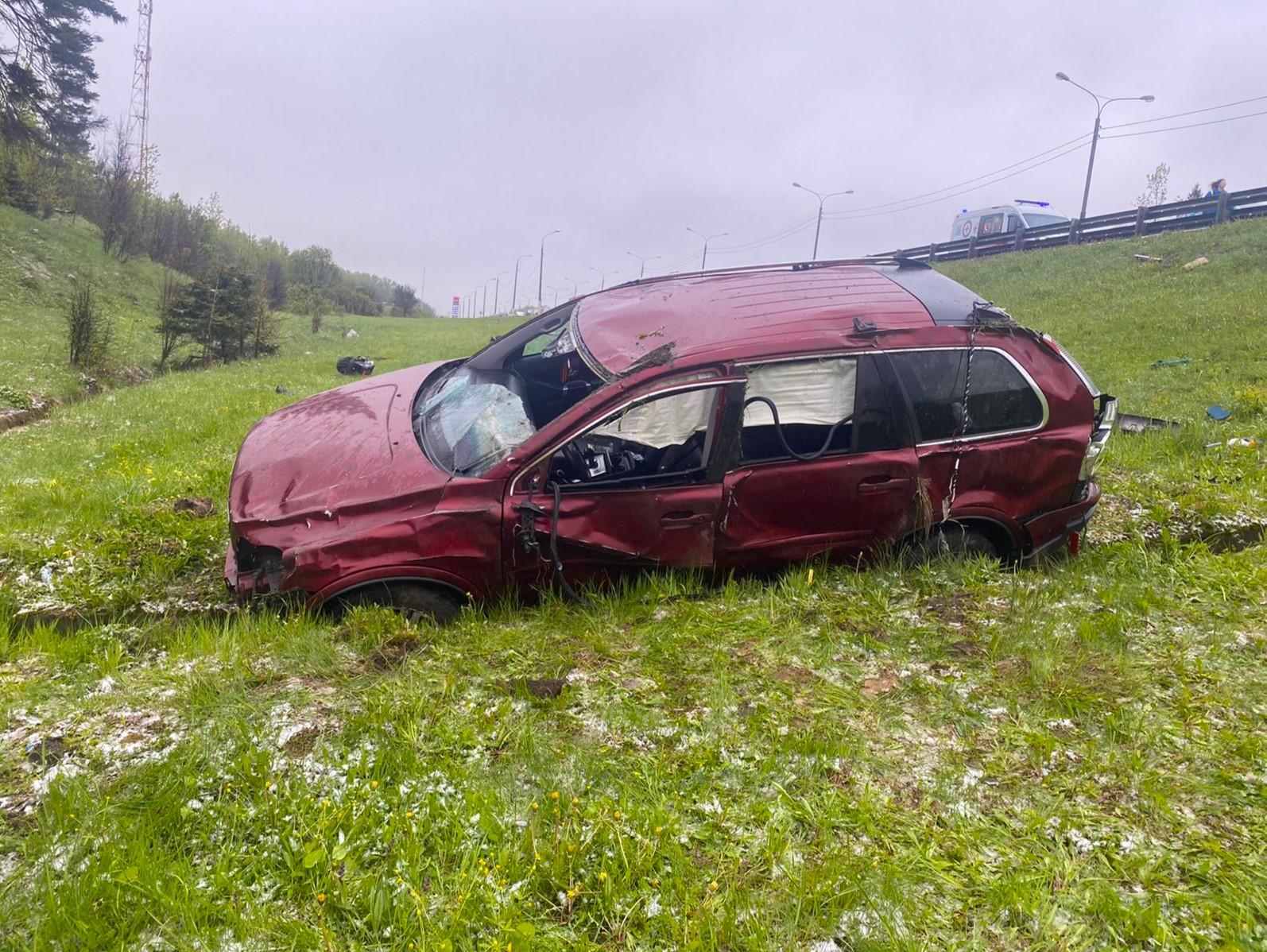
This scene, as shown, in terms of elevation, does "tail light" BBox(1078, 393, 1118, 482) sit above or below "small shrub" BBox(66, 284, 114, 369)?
below

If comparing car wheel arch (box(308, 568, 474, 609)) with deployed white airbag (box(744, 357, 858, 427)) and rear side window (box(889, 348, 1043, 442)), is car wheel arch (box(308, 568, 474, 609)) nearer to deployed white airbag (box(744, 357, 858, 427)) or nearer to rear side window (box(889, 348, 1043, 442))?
deployed white airbag (box(744, 357, 858, 427))

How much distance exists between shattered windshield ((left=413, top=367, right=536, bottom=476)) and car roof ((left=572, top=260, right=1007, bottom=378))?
611 millimetres

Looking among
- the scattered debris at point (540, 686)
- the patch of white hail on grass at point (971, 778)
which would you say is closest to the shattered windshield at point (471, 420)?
the scattered debris at point (540, 686)

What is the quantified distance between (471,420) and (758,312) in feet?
5.99

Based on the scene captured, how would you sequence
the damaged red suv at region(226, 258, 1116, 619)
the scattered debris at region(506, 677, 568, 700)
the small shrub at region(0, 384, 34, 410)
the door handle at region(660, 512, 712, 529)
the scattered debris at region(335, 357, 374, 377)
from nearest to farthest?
the scattered debris at region(506, 677, 568, 700) → the damaged red suv at region(226, 258, 1116, 619) → the door handle at region(660, 512, 712, 529) → the small shrub at region(0, 384, 34, 410) → the scattered debris at region(335, 357, 374, 377)

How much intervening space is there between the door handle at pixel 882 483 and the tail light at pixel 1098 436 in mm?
1220

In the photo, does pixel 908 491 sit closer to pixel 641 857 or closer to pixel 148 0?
pixel 641 857

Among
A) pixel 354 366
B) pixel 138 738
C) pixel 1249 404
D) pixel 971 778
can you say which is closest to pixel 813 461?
pixel 971 778

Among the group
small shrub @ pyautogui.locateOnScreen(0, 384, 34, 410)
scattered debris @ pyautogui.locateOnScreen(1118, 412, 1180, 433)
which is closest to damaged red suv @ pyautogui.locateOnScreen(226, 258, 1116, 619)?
scattered debris @ pyautogui.locateOnScreen(1118, 412, 1180, 433)

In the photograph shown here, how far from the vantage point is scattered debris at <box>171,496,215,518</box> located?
5688 mm

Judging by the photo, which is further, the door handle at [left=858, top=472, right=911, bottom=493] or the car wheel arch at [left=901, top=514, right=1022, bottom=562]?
the car wheel arch at [left=901, top=514, right=1022, bottom=562]

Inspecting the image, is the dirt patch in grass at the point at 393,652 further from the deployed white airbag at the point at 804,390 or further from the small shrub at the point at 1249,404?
the small shrub at the point at 1249,404

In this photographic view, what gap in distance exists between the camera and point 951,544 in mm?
4422

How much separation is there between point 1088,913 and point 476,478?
2997 millimetres
